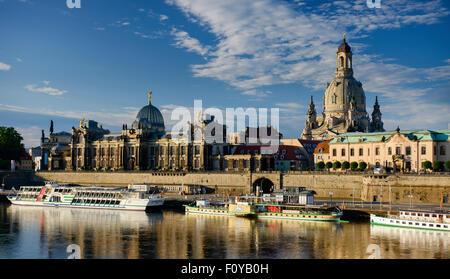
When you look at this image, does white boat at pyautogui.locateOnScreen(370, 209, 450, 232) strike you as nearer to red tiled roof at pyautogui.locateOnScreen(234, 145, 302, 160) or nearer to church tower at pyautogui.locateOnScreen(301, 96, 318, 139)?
red tiled roof at pyautogui.locateOnScreen(234, 145, 302, 160)

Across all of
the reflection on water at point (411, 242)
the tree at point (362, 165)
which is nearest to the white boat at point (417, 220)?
the reflection on water at point (411, 242)

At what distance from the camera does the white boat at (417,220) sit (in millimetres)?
63281

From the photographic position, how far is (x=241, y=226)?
2712 inches

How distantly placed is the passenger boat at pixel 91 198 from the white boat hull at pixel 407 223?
1625 inches

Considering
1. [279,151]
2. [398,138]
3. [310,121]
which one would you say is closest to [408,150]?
[398,138]

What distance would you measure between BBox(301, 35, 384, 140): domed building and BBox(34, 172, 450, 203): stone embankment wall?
59.3 metres

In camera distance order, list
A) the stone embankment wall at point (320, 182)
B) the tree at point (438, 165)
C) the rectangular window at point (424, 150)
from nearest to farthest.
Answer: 1. the stone embankment wall at point (320, 182)
2. the tree at point (438, 165)
3. the rectangular window at point (424, 150)

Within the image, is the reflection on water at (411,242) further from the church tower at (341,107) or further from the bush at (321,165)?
the church tower at (341,107)

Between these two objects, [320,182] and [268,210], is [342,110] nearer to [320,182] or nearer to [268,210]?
[320,182]

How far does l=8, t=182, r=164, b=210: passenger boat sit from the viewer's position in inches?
3531

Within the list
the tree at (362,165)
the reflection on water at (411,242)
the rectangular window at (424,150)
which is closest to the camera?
the reflection on water at (411,242)

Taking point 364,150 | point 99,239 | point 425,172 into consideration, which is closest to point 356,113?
point 364,150
